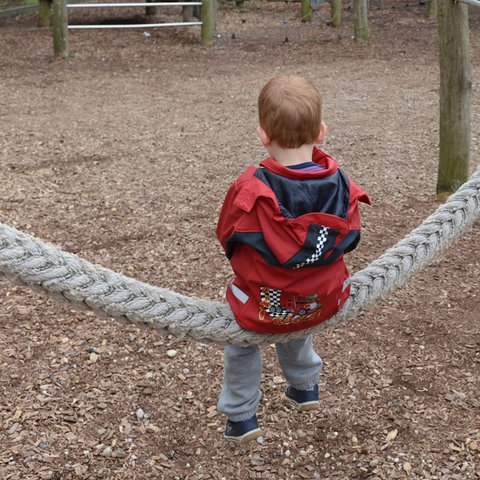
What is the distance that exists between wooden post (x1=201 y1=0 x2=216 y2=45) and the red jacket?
7.63 m

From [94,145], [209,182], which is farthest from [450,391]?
[94,145]

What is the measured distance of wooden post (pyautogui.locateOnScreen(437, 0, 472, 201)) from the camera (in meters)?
3.82

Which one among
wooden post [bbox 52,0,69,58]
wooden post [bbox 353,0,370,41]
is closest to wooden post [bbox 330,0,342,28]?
wooden post [bbox 353,0,370,41]

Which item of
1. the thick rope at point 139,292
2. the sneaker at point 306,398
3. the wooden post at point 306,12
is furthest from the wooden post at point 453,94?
the wooden post at point 306,12

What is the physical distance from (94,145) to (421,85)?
3255mm

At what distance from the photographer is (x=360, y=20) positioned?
29.7 ft

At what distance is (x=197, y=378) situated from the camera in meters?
2.81

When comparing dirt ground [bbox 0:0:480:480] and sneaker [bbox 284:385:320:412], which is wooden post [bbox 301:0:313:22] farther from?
sneaker [bbox 284:385:320:412]

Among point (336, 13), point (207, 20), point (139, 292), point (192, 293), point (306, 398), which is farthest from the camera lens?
point (336, 13)

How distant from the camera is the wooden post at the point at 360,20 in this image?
890 cm

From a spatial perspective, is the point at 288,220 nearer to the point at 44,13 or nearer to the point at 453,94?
the point at 453,94

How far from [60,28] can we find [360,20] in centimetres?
352

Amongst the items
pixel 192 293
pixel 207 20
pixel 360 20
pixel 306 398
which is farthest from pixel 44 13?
pixel 306 398

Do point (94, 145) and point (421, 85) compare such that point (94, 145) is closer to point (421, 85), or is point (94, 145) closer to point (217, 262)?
point (217, 262)
